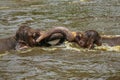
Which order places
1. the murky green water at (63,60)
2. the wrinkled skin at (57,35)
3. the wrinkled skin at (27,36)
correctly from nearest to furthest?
the murky green water at (63,60) < the wrinkled skin at (57,35) < the wrinkled skin at (27,36)

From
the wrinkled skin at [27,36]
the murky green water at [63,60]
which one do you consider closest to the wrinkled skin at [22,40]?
the wrinkled skin at [27,36]

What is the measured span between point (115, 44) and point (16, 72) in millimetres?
3723

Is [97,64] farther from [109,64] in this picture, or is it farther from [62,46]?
[62,46]

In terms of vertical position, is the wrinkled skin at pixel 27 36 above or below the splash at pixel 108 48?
above

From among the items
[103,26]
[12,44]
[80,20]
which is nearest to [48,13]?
[80,20]

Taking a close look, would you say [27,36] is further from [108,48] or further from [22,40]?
[108,48]

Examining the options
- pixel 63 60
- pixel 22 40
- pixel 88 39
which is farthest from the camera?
pixel 22 40

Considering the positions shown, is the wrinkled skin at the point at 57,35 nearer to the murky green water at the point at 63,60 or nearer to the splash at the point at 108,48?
the murky green water at the point at 63,60

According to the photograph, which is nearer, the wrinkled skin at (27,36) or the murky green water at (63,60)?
the murky green water at (63,60)

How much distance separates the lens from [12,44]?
37.3ft

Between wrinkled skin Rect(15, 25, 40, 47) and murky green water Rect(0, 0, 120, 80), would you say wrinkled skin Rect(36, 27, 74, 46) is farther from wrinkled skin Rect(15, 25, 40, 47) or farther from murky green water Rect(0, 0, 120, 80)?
murky green water Rect(0, 0, 120, 80)

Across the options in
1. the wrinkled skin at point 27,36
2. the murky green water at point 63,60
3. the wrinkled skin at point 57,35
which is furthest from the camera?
the wrinkled skin at point 27,36

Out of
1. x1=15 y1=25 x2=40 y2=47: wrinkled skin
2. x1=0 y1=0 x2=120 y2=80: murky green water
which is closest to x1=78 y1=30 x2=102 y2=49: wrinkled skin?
x1=0 y1=0 x2=120 y2=80: murky green water

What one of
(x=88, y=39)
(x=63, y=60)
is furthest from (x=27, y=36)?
(x=63, y=60)
